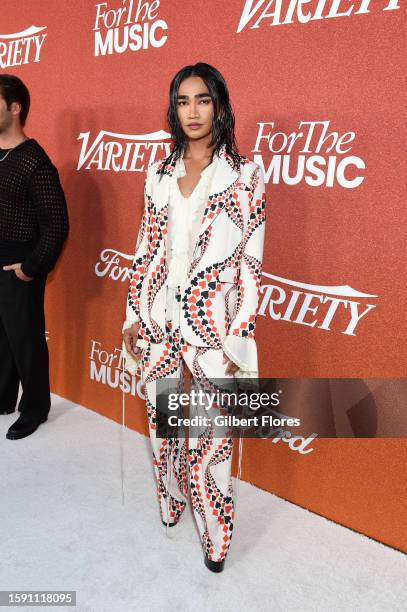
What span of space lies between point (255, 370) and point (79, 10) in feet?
7.24

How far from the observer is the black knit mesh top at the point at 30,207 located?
246 centimetres

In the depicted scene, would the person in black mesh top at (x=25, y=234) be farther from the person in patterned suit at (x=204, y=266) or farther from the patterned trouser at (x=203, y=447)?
the patterned trouser at (x=203, y=447)

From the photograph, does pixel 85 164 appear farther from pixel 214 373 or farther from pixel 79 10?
pixel 214 373

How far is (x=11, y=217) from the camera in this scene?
252 centimetres

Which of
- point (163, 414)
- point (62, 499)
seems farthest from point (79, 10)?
point (62, 499)

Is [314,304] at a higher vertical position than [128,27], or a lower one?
lower

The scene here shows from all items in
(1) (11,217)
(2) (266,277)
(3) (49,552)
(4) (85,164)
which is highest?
(4) (85,164)

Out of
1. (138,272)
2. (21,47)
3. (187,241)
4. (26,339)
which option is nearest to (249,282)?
(187,241)

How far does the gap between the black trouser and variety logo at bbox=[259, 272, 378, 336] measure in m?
1.14

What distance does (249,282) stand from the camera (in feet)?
5.33

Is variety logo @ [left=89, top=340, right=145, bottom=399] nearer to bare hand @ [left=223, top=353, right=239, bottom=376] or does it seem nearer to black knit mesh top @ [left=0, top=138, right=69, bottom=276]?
black knit mesh top @ [left=0, top=138, right=69, bottom=276]

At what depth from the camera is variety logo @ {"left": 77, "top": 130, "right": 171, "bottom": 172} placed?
8.39ft

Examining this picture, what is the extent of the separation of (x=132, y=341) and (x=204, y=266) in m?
0.45

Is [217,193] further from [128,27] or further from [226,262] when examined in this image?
[128,27]
